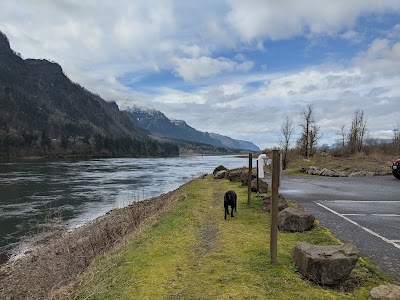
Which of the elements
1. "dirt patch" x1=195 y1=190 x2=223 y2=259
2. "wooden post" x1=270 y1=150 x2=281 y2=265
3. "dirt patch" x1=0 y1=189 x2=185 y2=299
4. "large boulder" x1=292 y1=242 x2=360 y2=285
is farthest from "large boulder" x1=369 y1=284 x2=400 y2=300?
"dirt patch" x1=0 y1=189 x2=185 y2=299

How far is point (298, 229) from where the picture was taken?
369 inches

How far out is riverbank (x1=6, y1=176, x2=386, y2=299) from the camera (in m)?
5.73

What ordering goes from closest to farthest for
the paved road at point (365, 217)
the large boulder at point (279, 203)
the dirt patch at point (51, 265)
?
the paved road at point (365, 217) → the dirt patch at point (51, 265) → the large boulder at point (279, 203)

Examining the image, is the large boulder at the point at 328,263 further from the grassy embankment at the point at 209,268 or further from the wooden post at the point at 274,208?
the wooden post at the point at 274,208

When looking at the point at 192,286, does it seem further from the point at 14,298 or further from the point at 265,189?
the point at 265,189

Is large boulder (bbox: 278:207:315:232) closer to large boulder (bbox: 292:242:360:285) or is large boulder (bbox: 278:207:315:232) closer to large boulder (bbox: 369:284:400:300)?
large boulder (bbox: 292:242:360:285)

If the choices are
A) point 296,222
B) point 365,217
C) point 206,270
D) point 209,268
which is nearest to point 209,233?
point 296,222

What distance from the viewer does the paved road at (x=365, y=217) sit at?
7473 mm

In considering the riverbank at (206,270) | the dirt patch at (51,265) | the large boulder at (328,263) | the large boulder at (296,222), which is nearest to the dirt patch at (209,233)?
the riverbank at (206,270)

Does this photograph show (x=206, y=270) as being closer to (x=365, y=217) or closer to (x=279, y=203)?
(x=279, y=203)

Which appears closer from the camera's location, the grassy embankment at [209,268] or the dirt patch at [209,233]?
the grassy embankment at [209,268]

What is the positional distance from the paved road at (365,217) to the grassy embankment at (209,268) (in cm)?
62

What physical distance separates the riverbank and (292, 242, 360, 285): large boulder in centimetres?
16

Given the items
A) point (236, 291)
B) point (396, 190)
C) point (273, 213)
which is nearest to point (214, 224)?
point (273, 213)
